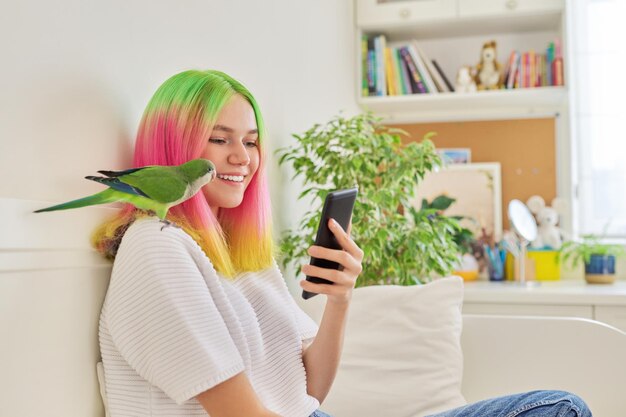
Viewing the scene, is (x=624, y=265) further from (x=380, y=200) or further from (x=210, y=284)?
(x=210, y=284)

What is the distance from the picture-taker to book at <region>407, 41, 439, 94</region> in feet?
A: 9.50

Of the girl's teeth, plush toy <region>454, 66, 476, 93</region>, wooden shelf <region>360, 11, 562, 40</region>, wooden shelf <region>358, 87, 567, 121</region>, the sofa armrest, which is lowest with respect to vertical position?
the sofa armrest

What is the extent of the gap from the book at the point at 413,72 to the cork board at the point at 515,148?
10.1 inches

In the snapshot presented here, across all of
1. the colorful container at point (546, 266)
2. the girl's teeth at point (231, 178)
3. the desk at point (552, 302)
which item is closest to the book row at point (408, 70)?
the colorful container at point (546, 266)

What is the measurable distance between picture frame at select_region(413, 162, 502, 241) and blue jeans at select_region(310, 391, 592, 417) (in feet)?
5.72

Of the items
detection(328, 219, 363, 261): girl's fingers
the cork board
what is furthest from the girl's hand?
the cork board

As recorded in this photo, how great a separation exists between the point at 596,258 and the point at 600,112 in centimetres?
69

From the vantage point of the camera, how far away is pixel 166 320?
35.4 inches

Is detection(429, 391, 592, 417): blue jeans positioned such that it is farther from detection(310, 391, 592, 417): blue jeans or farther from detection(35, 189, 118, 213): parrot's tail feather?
detection(35, 189, 118, 213): parrot's tail feather

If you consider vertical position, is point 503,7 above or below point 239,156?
above

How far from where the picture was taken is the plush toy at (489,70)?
289 centimetres

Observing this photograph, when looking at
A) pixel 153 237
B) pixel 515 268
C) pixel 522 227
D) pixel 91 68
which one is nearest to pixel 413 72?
pixel 522 227

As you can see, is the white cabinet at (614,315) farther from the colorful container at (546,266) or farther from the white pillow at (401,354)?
the white pillow at (401,354)

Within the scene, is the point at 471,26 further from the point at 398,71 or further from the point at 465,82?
the point at 398,71
